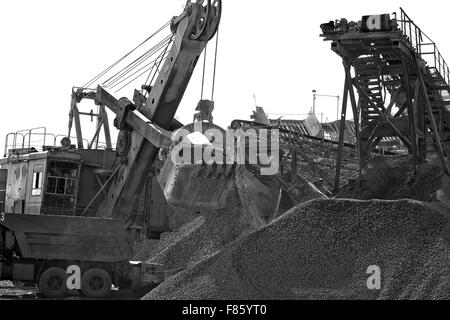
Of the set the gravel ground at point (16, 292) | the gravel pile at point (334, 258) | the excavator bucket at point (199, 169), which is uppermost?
the excavator bucket at point (199, 169)

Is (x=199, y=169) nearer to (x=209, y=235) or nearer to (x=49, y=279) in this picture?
(x=49, y=279)

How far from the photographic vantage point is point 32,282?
18.1 meters

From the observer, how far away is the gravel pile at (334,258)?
13734 millimetres

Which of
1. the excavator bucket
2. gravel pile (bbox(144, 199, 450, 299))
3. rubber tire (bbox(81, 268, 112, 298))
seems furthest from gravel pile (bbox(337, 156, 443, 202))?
rubber tire (bbox(81, 268, 112, 298))

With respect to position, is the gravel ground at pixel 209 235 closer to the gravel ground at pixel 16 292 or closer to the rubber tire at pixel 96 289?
the rubber tire at pixel 96 289

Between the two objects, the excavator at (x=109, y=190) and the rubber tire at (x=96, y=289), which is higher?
the excavator at (x=109, y=190)

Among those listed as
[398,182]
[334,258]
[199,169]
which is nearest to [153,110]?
[199,169]

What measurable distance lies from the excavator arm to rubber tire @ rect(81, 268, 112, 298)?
Result: 1.48 metres

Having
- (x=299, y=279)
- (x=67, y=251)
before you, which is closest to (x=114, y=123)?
(x=67, y=251)

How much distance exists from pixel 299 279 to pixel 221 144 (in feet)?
13.0

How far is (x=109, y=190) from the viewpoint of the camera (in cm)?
1938

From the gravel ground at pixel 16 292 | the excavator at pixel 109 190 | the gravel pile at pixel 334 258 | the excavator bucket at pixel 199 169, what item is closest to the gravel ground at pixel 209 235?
the excavator at pixel 109 190

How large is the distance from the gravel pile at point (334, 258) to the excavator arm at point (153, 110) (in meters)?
3.95

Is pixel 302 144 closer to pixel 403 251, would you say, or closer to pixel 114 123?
pixel 114 123
